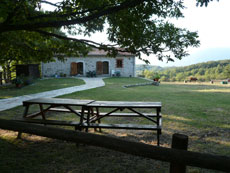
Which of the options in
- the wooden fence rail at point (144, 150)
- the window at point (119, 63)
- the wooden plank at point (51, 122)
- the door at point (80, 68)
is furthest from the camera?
the door at point (80, 68)

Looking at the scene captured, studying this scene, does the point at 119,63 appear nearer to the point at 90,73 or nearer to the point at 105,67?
Result: the point at 105,67

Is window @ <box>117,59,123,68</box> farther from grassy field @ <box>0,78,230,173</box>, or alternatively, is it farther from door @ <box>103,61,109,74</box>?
grassy field @ <box>0,78,230,173</box>

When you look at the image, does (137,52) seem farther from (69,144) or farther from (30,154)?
(30,154)

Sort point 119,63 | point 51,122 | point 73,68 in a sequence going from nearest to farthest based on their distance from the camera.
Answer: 1. point 51,122
2. point 73,68
3. point 119,63

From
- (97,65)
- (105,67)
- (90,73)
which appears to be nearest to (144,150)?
(90,73)

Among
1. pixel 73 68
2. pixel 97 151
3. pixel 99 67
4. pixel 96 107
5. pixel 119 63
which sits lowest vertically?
pixel 97 151

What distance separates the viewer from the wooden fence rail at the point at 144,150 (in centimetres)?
157

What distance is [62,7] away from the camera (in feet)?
15.6

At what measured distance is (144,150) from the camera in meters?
1.79

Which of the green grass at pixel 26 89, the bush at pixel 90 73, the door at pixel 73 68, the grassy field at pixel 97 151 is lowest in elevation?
the grassy field at pixel 97 151

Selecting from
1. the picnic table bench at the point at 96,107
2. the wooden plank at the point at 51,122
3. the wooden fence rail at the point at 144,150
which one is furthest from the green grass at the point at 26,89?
the wooden fence rail at the point at 144,150

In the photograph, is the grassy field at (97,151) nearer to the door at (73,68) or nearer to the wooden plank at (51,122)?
the wooden plank at (51,122)

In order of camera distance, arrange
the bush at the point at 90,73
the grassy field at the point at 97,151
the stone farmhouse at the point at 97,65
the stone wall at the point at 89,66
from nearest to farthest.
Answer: the grassy field at the point at 97,151, the bush at the point at 90,73, the stone wall at the point at 89,66, the stone farmhouse at the point at 97,65

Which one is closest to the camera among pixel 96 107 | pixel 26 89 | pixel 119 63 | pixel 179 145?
pixel 179 145
